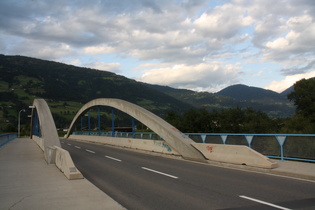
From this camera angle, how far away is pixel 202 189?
316 inches

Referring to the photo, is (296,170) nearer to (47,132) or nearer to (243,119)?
(47,132)

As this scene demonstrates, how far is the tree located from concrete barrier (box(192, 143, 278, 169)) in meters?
40.9

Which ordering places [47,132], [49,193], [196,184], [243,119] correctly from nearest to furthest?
[49,193] < [196,184] < [47,132] < [243,119]

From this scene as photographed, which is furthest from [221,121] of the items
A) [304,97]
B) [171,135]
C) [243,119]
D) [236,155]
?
[236,155]

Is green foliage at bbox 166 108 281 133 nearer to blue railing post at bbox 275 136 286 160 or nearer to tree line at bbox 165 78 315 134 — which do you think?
tree line at bbox 165 78 315 134

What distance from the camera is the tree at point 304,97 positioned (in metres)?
49.9

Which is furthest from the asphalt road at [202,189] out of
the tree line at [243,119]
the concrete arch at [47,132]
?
the tree line at [243,119]

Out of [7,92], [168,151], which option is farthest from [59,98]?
[168,151]

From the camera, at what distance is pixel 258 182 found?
8867 mm

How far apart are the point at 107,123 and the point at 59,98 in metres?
52.2

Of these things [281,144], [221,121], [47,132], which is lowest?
[281,144]

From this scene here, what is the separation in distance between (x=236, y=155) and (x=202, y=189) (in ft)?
15.6

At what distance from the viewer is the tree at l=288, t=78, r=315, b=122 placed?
49.9 meters

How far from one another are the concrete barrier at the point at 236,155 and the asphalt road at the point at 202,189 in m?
0.73
